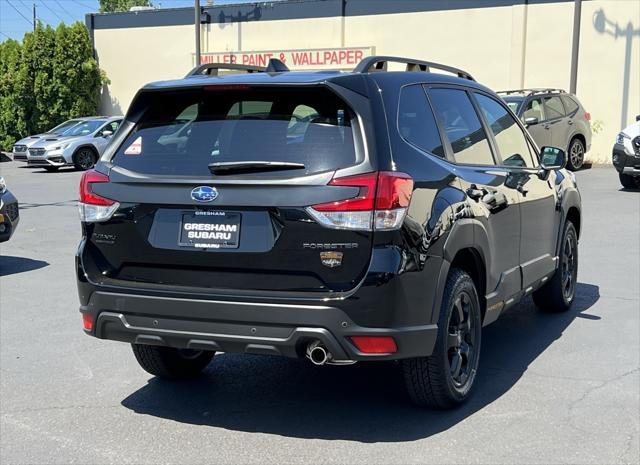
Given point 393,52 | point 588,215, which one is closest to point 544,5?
point 393,52

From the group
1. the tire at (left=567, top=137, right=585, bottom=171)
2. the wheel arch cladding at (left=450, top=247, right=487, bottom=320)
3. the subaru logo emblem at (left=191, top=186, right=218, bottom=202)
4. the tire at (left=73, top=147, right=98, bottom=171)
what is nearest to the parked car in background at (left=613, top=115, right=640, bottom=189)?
the tire at (left=567, top=137, right=585, bottom=171)

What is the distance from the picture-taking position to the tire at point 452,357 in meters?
4.34

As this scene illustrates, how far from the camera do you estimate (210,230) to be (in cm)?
402

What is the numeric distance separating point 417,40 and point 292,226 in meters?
22.2

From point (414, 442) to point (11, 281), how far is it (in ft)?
18.2

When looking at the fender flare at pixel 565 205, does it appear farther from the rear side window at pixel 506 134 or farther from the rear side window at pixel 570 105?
the rear side window at pixel 570 105

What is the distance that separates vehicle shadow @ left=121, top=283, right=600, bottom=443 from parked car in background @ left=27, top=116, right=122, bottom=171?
17.8 meters

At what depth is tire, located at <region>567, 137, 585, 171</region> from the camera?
62.0 ft

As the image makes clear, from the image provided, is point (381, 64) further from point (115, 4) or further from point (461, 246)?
point (115, 4)

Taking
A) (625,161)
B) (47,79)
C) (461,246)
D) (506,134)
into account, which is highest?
(506,134)

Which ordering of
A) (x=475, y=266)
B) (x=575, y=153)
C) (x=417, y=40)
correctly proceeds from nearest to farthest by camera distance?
(x=475, y=266) < (x=575, y=153) < (x=417, y=40)

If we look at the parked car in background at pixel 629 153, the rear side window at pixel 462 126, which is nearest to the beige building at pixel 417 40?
the parked car in background at pixel 629 153

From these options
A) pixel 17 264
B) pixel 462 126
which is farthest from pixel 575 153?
pixel 462 126

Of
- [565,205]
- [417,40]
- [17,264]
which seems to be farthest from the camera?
[417,40]
